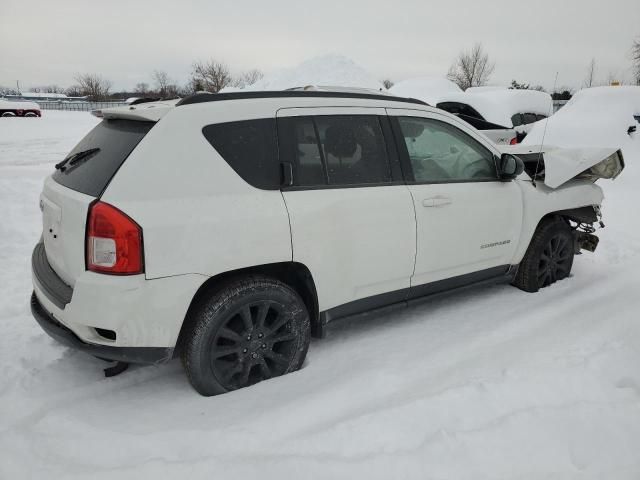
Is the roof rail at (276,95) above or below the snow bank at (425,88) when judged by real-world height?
below

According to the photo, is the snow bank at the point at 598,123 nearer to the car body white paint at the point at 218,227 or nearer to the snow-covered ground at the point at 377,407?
the snow-covered ground at the point at 377,407

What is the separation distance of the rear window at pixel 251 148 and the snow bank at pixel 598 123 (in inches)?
322

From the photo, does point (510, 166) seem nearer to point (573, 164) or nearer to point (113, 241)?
point (573, 164)

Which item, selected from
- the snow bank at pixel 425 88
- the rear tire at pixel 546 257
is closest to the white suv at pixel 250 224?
the rear tire at pixel 546 257

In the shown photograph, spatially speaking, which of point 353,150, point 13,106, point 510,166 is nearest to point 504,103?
point 510,166

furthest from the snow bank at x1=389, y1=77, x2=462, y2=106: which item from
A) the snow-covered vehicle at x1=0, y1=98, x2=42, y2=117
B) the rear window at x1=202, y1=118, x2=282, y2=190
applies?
the snow-covered vehicle at x1=0, y1=98, x2=42, y2=117

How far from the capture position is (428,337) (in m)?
3.55

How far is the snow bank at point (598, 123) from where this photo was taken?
32.7ft

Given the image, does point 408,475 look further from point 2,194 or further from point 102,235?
point 2,194

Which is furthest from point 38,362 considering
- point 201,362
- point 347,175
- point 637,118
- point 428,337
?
point 637,118

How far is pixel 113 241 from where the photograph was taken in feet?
7.76

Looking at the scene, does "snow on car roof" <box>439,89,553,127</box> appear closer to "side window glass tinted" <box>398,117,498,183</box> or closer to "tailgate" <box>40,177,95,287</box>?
"side window glass tinted" <box>398,117,498,183</box>

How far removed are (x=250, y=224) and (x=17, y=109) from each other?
32.3m

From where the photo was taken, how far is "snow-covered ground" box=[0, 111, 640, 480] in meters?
2.27
